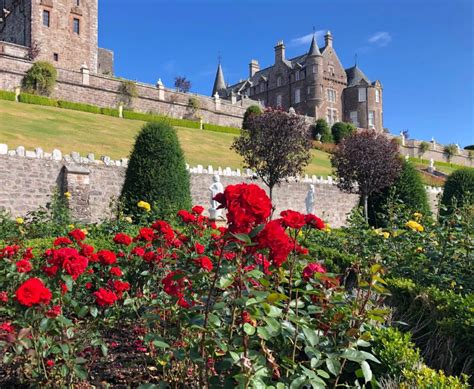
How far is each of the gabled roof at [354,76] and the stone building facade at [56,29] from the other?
109 ft

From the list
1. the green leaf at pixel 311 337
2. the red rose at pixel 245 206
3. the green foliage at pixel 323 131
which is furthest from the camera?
the green foliage at pixel 323 131

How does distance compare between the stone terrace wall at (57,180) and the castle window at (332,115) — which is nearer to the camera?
the stone terrace wall at (57,180)

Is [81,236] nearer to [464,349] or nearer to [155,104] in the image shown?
[464,349]

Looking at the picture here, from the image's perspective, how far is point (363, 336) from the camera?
2.27 m

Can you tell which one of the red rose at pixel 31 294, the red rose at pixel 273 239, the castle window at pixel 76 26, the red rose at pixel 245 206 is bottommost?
the red rose at pixel 31 294

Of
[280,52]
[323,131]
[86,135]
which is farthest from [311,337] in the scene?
[280,52]

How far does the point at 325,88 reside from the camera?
5303cm

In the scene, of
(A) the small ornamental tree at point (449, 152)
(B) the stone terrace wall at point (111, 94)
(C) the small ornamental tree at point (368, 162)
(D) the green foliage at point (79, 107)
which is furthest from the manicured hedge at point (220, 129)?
(A) the small ornamental tree at point (449, 152)

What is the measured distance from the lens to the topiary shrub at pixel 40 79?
29172 millimetres

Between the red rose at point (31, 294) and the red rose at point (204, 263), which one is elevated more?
the red rose at point (204, 263)

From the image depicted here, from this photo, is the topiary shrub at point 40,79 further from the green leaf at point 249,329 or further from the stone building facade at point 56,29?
the green leaf at point 249,329

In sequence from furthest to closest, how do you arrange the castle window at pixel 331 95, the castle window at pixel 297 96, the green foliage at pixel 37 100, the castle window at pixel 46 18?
the castle window at pixel 297 96, the castle window at pixel 331 95, the castle window at pixel 46 18, the green foliage at pixel 37 100

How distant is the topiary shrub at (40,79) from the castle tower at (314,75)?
32.0 m

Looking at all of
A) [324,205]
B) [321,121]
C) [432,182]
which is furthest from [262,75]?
[324,205]
